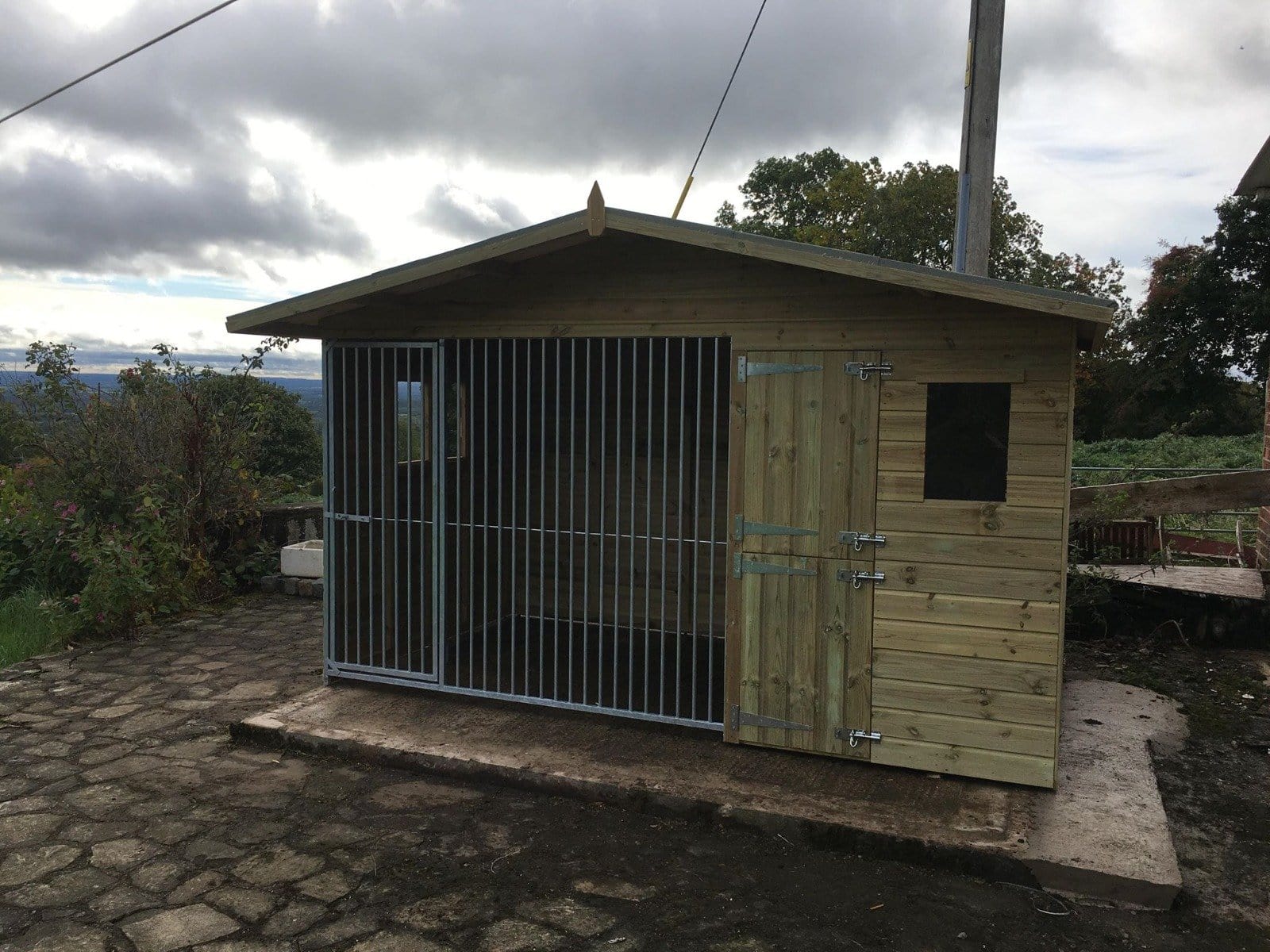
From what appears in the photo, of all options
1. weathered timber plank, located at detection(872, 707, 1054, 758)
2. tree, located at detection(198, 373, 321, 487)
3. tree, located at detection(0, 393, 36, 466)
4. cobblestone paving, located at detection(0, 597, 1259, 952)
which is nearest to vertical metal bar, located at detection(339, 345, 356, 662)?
cobblestone paving, located at detection(0, 597, 1259, 952)

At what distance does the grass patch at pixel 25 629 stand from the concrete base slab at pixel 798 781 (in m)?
2.81

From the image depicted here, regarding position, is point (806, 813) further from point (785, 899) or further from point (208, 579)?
point (208, 579)

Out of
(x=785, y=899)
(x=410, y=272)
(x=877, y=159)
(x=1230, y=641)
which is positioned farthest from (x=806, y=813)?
(x=877, y=159)

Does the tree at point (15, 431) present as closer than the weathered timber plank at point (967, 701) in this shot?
No

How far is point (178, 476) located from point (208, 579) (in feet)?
3.33

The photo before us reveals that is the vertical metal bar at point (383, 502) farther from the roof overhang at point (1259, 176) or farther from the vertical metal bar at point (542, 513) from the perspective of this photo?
the roof overhang at point (1259, 176)

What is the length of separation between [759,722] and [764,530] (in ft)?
3.43

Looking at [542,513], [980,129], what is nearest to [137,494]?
[542,513]

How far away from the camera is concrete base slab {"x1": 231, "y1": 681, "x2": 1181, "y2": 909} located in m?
4.07

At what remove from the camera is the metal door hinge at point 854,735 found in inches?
194

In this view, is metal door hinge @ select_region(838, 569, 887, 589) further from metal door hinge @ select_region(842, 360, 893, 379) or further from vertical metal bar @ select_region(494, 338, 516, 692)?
vertical metal bar @ select_region(494, 338, 516, 692)

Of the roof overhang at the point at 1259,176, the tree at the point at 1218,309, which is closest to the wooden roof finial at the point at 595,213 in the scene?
the roof overhang at the point at 1259,176

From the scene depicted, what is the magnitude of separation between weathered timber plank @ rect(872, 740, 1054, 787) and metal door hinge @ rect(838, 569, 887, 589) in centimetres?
82

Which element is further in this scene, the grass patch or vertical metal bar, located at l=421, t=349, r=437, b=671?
the grass patch
